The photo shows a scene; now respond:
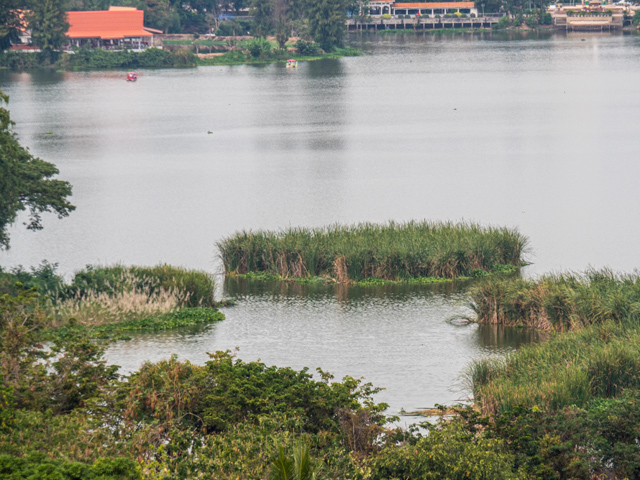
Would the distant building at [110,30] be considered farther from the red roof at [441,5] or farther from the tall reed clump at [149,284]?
the tall reed clump at [149,284]

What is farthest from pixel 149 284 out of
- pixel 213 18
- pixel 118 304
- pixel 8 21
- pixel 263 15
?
pixel 213 18

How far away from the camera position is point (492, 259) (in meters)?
31.2

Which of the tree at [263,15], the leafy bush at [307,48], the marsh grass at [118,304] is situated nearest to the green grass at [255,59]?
the leafy bush at [307,48]

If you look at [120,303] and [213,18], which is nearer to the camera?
[120,303]

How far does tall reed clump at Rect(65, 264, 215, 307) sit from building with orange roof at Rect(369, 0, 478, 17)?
15625 centimetres

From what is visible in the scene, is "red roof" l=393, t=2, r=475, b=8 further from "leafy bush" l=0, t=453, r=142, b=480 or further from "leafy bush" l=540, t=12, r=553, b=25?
"leafy bush" l=0, t=453, r=142, b=480

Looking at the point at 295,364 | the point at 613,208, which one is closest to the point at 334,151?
the point at 613,208

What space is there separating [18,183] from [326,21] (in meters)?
114

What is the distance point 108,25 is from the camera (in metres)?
136

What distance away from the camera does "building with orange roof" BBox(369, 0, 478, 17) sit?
176m

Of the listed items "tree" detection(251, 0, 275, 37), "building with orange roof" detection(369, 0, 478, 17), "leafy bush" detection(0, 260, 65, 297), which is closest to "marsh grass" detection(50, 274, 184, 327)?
"leafy bush" detection(0, 260, 65, 297)

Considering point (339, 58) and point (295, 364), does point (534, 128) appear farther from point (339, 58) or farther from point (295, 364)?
point (339, 58)

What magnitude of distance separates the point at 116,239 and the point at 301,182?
1526 cm

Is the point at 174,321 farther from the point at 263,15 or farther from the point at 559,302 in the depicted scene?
the point at 263,15
